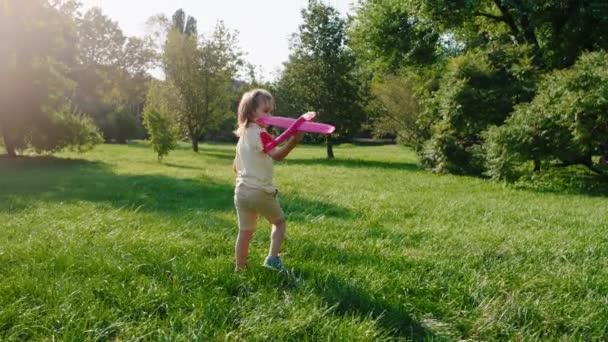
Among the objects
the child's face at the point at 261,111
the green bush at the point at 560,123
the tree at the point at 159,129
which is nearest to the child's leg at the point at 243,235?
the child's face at the point at 261,111

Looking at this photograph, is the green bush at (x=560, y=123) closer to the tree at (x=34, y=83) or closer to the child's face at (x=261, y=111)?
the child's face at (x=261, y=111)

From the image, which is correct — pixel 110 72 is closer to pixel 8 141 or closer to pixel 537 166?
pixel 8 141

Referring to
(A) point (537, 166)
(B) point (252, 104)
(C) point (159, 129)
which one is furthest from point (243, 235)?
(C) point (159, 129)

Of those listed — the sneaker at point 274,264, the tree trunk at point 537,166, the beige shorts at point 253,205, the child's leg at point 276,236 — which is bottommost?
the sneaker at point 274,264

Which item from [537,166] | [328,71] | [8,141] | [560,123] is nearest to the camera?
[560,123]

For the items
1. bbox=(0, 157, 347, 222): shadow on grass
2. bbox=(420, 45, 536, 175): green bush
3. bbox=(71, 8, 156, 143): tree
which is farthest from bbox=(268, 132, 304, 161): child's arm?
bbox=(71, 8, 156, 143): tree

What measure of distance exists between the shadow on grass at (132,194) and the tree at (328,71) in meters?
15.4

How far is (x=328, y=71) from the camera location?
27406mm

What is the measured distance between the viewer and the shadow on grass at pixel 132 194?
8.07m

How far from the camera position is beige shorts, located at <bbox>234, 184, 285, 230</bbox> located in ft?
13.3

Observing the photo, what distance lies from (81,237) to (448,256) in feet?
13.8

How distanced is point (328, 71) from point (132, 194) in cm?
1968

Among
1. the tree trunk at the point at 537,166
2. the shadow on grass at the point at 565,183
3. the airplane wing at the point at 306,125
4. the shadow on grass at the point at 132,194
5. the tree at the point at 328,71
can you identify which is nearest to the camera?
the airplane wing at the point at 306,125

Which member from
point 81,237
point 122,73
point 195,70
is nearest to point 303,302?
point 81,237
